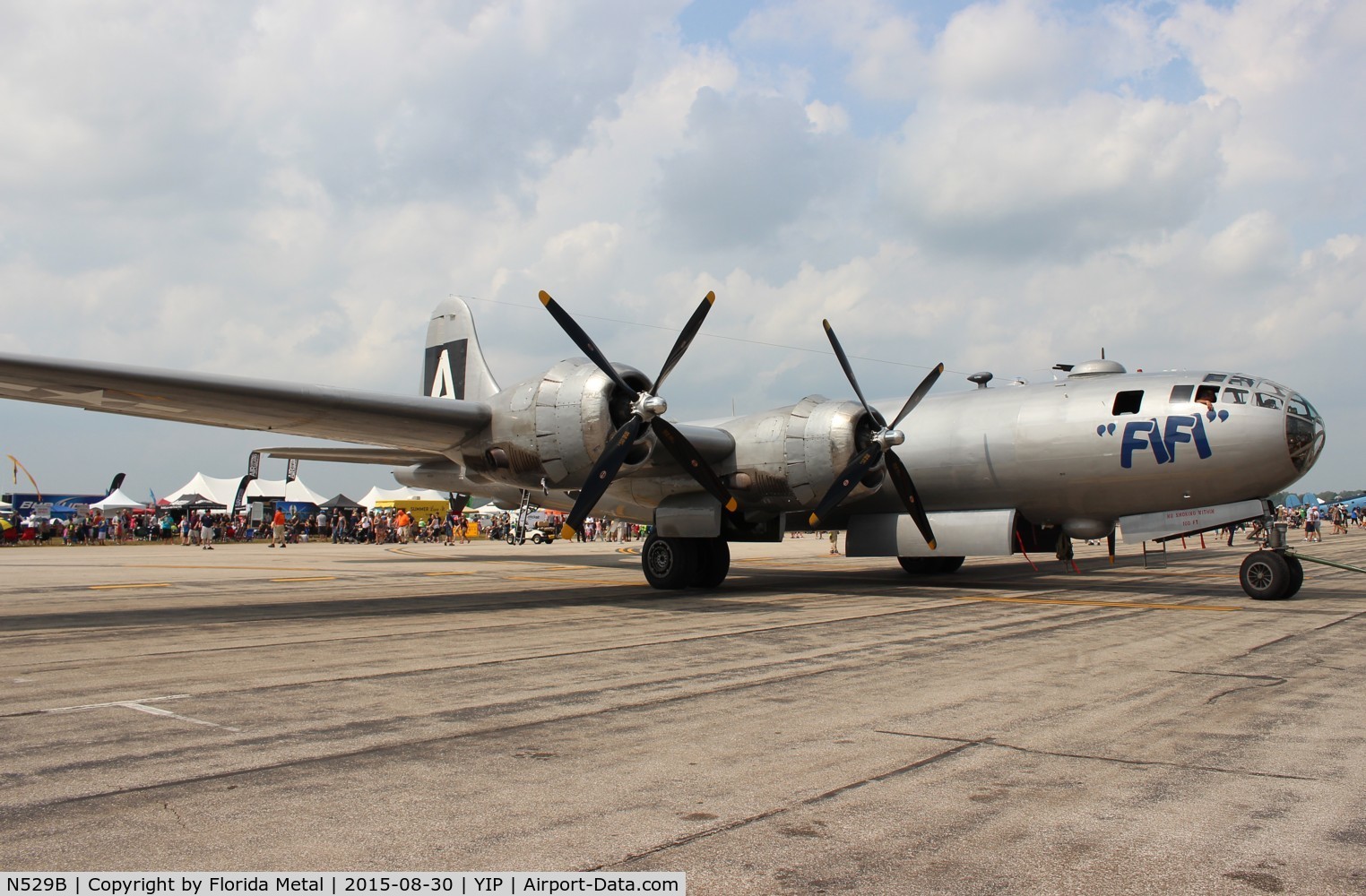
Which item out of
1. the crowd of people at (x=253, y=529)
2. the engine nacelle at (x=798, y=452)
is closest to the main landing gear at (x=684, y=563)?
the engine nacelle at (x=798, y=452)

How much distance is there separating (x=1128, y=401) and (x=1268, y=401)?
194 centimetres

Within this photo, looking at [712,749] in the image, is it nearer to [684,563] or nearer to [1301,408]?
[684,563]

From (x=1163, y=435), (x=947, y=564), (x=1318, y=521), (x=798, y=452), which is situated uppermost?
(x=1163, y=435)

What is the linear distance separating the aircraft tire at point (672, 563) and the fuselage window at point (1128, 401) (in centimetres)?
747

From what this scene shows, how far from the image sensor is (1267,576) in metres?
14.1

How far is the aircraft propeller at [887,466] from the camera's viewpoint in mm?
15859

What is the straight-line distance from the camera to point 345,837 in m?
3.68

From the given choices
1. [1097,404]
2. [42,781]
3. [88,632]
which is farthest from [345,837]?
[1097,404]

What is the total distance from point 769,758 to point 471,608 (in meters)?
9.05

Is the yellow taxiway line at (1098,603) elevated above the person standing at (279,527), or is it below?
below

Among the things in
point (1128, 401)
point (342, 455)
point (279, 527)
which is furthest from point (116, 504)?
point (1128, 401)

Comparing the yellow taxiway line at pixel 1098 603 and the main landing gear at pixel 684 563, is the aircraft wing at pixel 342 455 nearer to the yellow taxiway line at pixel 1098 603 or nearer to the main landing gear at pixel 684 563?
the main landing gear at pixel 684 563

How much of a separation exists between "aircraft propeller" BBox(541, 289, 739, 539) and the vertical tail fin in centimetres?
715
